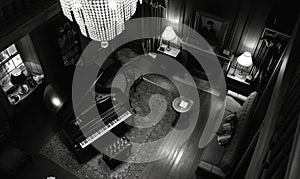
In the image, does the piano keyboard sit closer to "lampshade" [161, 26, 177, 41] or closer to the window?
"lampshade" [161, 26, 177, 41]

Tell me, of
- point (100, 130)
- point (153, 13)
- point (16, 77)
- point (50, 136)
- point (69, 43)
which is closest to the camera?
point (100, 130)

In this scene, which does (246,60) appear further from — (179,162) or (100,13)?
(100,13)

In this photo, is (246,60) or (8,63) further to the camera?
(246,60)

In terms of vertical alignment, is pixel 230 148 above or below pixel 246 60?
below

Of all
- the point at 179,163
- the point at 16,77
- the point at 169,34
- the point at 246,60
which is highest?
the point at 169,34

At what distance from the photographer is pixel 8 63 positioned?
652cm

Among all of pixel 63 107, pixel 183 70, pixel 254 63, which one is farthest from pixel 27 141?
pixel 254 63

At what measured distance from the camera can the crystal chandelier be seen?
327 cm

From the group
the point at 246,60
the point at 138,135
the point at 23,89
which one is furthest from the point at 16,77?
the point at 246,60

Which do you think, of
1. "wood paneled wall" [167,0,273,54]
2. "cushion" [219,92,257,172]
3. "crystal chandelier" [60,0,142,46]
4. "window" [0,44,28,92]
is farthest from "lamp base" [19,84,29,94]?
"cushion" [219,92,257,172]

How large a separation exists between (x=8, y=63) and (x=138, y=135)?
3.72 metres

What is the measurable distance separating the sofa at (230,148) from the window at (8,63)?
512 cm

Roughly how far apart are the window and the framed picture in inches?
187

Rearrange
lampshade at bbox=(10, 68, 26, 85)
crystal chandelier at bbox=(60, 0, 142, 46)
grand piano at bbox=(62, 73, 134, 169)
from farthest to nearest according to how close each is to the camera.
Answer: lampshade at bbox=(10, 68, 26, 85), grand piano at bbox=(62, 73, 134, 169), crystal chandelier at bbox=(60, 0, 142, 46)
